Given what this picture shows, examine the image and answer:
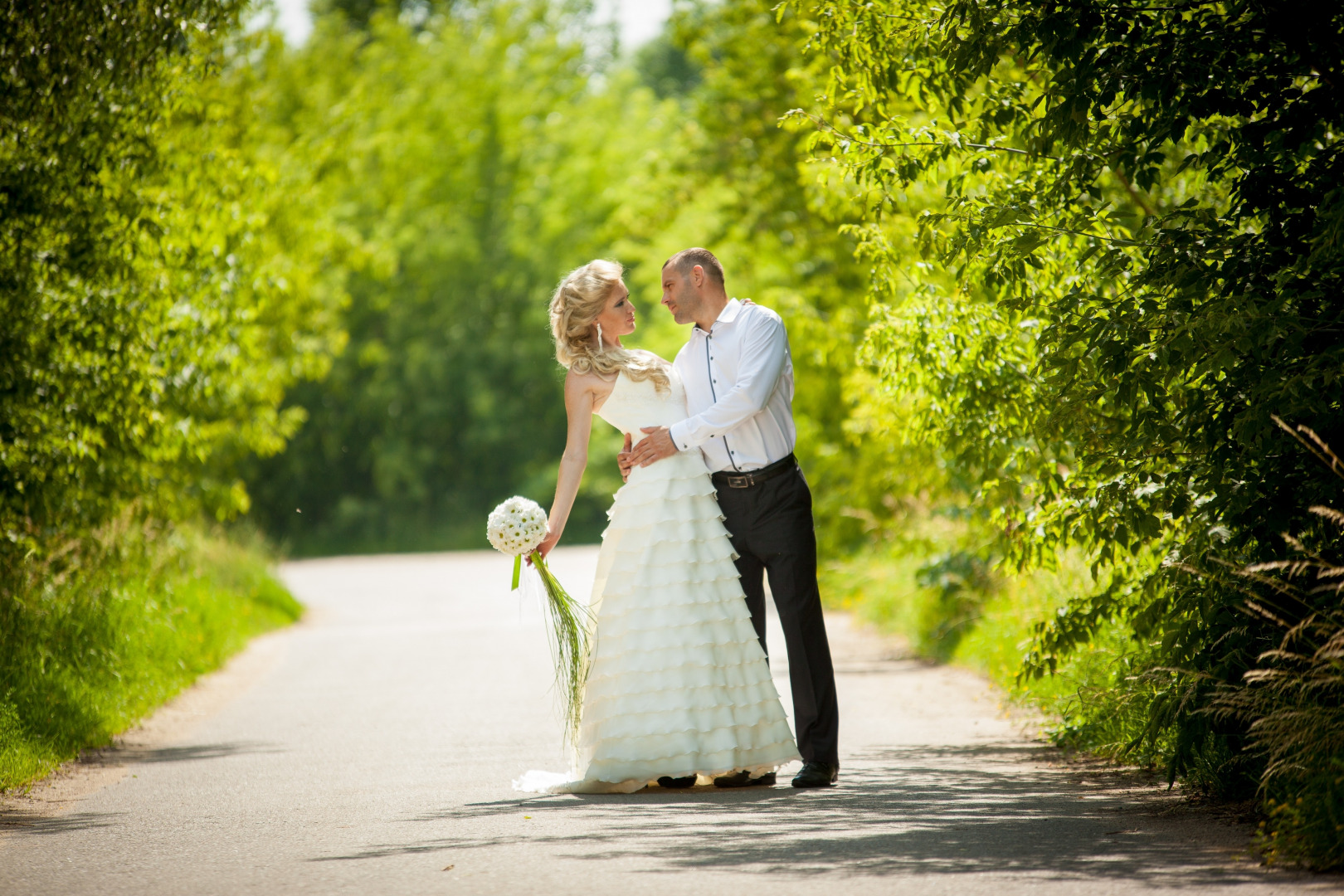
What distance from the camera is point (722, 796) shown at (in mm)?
6516

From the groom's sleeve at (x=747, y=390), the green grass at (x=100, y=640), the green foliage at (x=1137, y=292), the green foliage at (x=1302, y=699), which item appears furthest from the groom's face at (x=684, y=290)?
the green grass at (x=100, y=640)

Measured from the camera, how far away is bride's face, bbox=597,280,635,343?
23.2 feet

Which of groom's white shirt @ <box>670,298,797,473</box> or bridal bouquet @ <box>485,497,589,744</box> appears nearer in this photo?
groom's white shirt @ <box>670,298,797,473</box>

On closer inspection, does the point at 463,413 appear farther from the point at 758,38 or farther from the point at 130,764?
the point at 130,764

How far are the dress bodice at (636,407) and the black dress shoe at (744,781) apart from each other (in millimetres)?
1631

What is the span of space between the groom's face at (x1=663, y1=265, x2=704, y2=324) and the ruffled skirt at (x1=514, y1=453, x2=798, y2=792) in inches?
27.6

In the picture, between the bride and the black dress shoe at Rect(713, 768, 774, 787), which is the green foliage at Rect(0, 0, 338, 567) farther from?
the black dress shoe at Rect(713, 768, 774, 787)

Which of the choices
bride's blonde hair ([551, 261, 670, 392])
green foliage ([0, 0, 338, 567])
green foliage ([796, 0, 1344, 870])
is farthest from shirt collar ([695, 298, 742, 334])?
green foliage ([0, 0, 338, 567])

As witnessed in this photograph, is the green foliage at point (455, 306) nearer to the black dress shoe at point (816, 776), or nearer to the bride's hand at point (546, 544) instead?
the bride's hand at point (546, 544)

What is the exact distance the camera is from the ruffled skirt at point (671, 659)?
21.5 feet

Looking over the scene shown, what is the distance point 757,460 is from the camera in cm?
688

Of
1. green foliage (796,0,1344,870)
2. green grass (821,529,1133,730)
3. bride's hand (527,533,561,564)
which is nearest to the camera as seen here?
green foliage (796,0,1344,870)

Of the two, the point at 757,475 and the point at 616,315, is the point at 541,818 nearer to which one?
the point at 757,475

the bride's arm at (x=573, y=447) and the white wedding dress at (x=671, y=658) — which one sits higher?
the bride's arm at (x=573, y=447)
